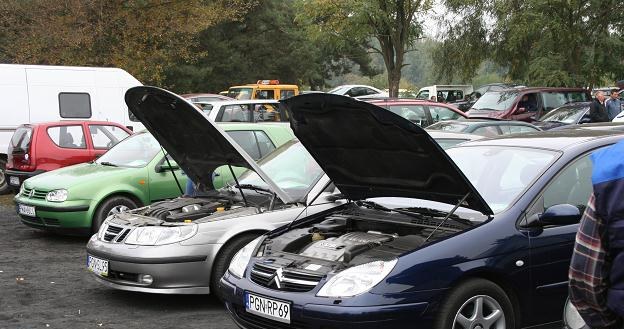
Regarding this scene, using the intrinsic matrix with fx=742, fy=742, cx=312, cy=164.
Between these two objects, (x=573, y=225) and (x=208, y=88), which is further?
(x=208, y=88)

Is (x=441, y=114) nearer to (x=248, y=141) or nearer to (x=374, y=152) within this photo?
(x=248, y=141)

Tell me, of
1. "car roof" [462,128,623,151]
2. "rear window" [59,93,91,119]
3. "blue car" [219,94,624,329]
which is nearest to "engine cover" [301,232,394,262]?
"blue car" [219,94,624,329]

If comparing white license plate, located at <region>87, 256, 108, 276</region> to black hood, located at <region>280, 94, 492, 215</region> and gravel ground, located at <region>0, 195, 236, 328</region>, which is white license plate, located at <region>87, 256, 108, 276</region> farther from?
black hood, located at <region>280, 94, 492, 215</region>

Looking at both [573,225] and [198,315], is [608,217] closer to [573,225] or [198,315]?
[573,225]

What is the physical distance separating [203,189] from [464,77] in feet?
100.0

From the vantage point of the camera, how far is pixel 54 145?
40.9 feet

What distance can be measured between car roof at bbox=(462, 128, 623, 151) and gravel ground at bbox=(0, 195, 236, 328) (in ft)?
8.56

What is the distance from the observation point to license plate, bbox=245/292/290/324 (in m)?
4.50

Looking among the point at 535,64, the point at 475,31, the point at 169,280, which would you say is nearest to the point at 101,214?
the point at 169,280

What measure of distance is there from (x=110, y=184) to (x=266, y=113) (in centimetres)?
616

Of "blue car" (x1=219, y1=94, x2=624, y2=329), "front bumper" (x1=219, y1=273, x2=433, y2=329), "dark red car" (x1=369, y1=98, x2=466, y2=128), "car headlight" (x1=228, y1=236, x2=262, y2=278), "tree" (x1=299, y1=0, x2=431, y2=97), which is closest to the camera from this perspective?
"front bumper" (x1=219, y1=273, x2=433, y2=329)

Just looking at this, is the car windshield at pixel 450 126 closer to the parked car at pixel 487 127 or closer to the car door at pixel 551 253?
the parked car at pixel 487 127

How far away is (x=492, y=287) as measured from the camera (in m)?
4.63

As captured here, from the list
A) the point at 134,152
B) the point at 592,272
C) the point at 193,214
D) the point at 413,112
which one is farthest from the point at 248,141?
the point at 592,272
